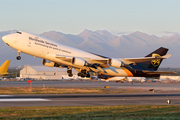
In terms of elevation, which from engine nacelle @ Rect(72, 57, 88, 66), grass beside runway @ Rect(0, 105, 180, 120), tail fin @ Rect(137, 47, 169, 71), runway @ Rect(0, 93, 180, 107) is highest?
tail fin @ Rect(137, 47, 169, 71)

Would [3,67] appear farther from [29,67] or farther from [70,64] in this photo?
[29,67]

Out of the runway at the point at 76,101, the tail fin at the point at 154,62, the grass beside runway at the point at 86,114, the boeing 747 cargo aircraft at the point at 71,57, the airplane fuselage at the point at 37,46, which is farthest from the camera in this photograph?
the tail fin at the point at 154,62

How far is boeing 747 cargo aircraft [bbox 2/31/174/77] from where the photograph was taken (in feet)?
142

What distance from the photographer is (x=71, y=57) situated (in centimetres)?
4684

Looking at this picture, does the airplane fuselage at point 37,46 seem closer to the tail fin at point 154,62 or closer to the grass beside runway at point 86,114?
the grass beside runway at point 86,114

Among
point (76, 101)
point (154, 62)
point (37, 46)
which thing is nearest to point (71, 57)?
point (37, 46)

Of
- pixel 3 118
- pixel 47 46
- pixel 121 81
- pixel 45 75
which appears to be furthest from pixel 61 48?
pixel 45 75

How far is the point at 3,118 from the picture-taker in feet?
77.9

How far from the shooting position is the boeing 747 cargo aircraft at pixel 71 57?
142 feet

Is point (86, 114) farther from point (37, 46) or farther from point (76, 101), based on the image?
point (37, 46)

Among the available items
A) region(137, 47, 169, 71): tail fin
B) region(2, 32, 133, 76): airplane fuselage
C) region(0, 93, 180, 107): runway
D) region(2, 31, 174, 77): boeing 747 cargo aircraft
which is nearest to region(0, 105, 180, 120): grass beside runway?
region(0, 93, 180, 107): runway

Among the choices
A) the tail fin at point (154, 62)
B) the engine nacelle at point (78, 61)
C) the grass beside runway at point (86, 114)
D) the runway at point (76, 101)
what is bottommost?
the grass beside runway at point (86, 114)

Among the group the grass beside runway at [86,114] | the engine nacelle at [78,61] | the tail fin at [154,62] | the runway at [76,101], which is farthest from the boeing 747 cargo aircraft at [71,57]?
the grass beside runway at [86,114]

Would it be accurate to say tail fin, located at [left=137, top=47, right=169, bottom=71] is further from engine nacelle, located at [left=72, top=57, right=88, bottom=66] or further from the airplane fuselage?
the airplane fuselage
